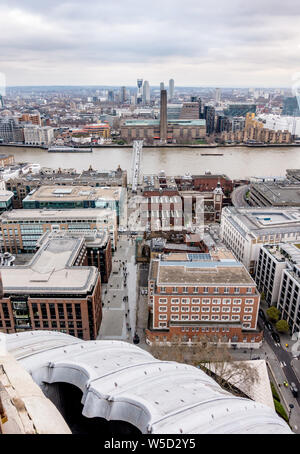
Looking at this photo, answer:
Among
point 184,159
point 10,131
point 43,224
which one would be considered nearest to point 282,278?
point 43,224

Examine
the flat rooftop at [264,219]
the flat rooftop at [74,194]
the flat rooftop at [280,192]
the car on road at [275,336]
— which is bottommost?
the car on road at [275,336]

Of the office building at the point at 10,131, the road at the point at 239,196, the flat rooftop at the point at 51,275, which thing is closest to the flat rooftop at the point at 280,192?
the road at the point at 239,196

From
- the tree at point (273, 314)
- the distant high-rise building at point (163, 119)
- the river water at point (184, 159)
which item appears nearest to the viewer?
the tree at point (273, 314)

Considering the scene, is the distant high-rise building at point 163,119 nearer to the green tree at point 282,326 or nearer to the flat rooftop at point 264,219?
the flat rooftop at point 264,219

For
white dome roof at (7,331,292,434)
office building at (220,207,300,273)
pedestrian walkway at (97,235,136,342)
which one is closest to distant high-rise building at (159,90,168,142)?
office building at (220,207,300,273)

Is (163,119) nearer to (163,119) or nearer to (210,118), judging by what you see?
(163,119)

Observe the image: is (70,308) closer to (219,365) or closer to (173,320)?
(173,320)
